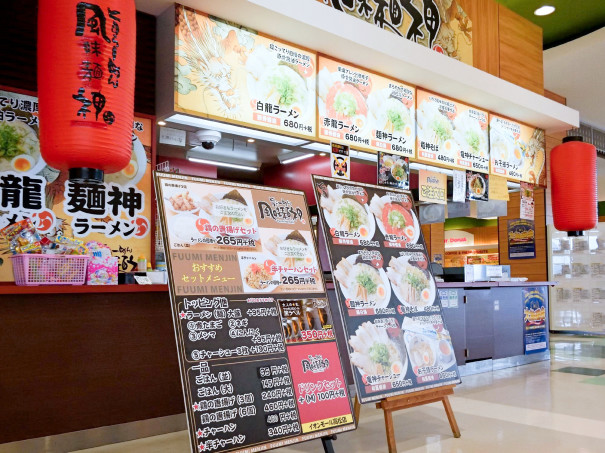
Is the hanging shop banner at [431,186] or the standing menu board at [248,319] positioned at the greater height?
the hanging shop banner at [431,186]

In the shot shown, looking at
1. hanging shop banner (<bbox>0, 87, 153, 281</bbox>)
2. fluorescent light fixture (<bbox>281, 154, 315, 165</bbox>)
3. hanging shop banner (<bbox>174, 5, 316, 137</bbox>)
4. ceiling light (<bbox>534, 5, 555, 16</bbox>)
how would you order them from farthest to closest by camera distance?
fluorescent light fixture (<bbox>281, 154, 315, 165</bbox>), ceiling light (<bbox>534, 5, 555, 16</bbox>), hanging shop banner (<bbox>174, 5, 316, 137</bbox>), hanging shop banner (<bbox>0, 87, 153, 281</bbox>)

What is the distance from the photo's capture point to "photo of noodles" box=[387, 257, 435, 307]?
336 cm

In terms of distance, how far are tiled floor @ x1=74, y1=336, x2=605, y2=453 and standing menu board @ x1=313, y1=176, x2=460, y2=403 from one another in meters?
0.44

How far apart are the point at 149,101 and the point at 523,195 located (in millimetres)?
4837

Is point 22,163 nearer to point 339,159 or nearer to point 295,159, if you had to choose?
point 339,159

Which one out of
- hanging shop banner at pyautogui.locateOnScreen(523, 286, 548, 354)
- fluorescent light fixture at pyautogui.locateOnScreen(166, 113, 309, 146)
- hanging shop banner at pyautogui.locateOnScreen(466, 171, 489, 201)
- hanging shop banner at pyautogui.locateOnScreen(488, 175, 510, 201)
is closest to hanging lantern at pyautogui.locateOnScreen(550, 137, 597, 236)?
hanging shop banner at pyautogui.locateOnScreen(488, 175, 510, 201)

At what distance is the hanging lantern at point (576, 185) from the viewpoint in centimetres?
587

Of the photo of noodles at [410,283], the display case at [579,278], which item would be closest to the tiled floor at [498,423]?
the photo of noodles at [410,283]

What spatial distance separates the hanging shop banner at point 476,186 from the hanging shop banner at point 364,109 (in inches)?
41.5

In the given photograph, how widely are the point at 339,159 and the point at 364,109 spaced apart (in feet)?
2.11

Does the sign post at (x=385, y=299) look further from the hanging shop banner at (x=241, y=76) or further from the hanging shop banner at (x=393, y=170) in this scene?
the hanging shop banner at (x=393, y=170)

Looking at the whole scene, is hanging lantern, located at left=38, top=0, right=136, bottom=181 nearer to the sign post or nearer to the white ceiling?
the sign post

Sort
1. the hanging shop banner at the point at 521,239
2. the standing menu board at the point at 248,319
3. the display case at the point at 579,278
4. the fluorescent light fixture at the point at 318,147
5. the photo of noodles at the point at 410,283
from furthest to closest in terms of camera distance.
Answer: the hanging shop banner at the point at 521,239, the display case at the point at 579,278, the fluorescent light fixture at the point at 318,147, the photo of noodles at the point at 410,283, the standing menu board at the point at 248,319

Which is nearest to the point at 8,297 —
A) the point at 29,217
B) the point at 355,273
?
the point at 29,217
